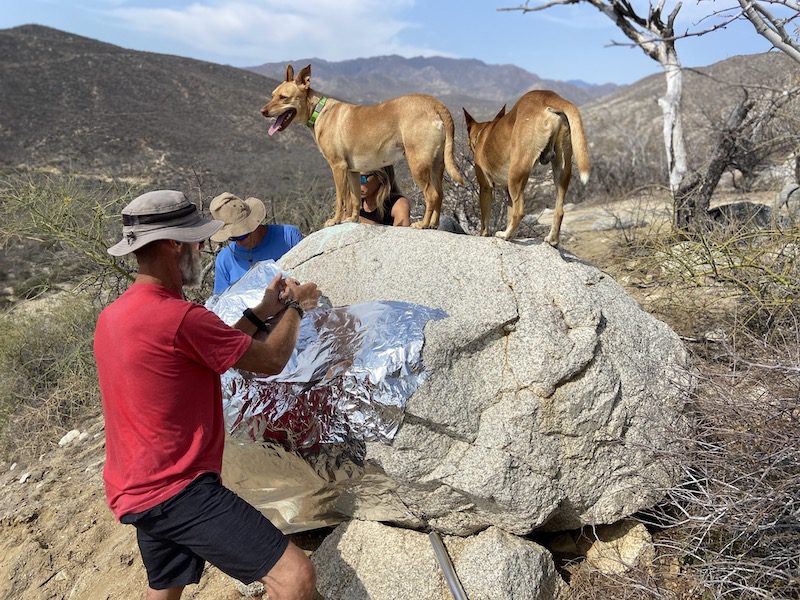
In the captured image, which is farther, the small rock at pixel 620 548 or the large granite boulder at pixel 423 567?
the small rock at pixel 620 548

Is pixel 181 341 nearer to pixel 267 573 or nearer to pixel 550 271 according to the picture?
pixel 267 573

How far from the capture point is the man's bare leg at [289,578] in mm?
2377

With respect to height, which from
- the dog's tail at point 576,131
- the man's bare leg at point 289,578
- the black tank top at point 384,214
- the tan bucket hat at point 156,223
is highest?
the dog's tail at point 576,131

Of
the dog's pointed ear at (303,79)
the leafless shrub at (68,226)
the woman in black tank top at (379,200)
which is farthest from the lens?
the leafless shrub at (68,226)

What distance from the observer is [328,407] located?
2.99 metres

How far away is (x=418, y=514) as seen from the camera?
3.14 meters

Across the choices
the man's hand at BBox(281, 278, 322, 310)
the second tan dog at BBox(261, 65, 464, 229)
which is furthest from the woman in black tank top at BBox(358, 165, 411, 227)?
the man's hand at BBox(281, 278, 322, 310)

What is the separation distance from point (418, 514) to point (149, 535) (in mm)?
1261

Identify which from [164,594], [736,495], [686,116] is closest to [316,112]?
[164,594]

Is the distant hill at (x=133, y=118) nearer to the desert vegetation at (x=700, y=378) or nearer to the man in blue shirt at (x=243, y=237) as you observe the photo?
the desert vegetation at (x=700, y=378)

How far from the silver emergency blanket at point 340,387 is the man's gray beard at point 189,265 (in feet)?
2.39

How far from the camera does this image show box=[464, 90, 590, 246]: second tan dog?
374cm

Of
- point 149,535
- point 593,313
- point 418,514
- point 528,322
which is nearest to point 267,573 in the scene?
point 149,535

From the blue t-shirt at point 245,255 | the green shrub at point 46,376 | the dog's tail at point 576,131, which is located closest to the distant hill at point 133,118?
the green shrub at point 46,376
